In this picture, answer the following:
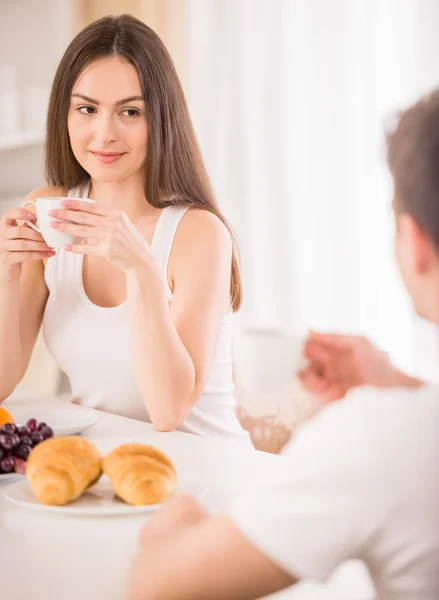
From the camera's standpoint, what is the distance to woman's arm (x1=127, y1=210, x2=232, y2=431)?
4.17 ft

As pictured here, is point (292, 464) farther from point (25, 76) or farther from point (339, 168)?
point (25, 76)

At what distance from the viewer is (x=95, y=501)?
0.83m

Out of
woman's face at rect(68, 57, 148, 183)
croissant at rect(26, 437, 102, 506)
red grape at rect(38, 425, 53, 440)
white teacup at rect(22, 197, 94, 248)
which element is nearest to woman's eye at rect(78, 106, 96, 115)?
woman's face at rect(68, 57, 148, 183)

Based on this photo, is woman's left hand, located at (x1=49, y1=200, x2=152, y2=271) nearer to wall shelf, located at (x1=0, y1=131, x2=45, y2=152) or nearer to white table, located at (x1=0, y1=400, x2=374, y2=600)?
white table, located at (x1=0, y1=400, x2=374, y2=600)

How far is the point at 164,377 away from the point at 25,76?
208 centimetres

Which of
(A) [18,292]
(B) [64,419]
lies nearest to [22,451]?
(B) [64,419]

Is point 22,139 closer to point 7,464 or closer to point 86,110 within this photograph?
point 86,110

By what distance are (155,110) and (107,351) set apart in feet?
1.57

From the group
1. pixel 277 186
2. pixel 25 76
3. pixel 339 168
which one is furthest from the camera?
pixel 25 76

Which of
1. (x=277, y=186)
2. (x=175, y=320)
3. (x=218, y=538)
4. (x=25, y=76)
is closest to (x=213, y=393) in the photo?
(x=175, y=320)

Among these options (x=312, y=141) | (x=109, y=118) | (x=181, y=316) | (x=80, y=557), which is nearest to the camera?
(x=80, y=557)

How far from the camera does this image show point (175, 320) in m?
1.37

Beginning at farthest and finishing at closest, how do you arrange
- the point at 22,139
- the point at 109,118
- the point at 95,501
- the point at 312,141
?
the point at 22,139 → the point at 312,141 → the point at 109,118 → the point at 95,501

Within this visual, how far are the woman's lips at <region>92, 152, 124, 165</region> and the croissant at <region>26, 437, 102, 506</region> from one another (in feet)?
2.64
